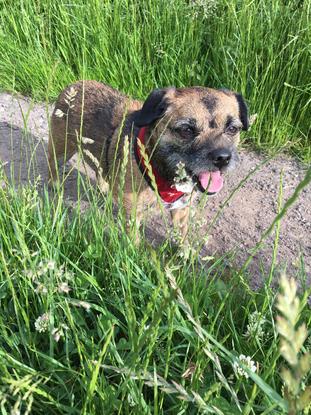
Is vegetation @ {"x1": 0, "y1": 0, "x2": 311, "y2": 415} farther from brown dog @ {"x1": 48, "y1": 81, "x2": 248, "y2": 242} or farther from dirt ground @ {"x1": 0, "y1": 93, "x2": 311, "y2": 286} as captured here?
brown dog @ {"x1": 48, "y1": 81, "x2": 248, "y2": 242}

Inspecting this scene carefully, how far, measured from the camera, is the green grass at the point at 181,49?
3.91 m

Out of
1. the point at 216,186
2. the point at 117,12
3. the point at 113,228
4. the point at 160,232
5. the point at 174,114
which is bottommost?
the point at 160,232

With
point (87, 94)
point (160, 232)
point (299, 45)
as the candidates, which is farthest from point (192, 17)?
point (160, 232)

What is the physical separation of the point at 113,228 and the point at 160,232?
1.46m

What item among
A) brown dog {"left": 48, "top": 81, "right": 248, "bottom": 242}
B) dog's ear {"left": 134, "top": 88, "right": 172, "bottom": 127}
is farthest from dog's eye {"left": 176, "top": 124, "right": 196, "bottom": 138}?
dog's ear {"left": 134, "top": 88, "right": 172, "bottom": 127}

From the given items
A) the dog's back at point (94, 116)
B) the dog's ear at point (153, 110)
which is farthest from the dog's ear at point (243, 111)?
the dog's back at point (94, 116)

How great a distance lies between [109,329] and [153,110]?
1.68 metres

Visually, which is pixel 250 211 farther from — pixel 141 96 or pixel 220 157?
pixel 141 96

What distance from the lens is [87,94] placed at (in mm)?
3379

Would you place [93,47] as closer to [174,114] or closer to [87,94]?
[87,94]

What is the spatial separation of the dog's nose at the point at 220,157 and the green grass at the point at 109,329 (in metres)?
0.79

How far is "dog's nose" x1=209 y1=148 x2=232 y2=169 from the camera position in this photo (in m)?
2.59

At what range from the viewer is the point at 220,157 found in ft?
8.56

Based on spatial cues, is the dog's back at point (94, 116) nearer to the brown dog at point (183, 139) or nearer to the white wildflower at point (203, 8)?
the brown dog at point (183, 139)
